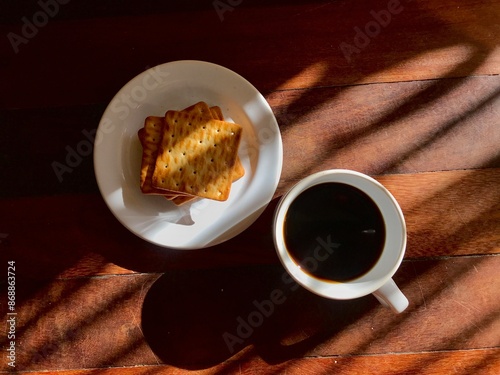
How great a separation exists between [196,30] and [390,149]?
388 mm

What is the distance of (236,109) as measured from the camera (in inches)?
32.0

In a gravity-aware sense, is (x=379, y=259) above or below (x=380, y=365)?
above

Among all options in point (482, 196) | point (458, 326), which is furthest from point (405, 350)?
point (482, 196)

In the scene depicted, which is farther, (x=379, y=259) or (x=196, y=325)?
(x=196, y=325)

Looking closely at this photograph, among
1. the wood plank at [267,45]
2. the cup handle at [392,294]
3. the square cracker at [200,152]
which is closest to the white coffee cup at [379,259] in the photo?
the cup handle at [392,294]

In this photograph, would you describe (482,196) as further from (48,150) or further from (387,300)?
(48,150)

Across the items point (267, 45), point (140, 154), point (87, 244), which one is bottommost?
point (87, 244)

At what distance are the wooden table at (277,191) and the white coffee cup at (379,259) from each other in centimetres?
13

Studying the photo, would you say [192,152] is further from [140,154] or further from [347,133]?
[347,133]

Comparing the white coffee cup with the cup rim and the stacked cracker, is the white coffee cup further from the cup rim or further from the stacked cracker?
the stacked cracker

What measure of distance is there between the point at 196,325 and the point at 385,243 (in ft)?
1.12

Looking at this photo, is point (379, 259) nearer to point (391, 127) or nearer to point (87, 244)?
point (391, 127)

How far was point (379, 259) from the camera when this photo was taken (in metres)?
0.75

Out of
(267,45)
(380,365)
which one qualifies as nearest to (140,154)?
(267,45)
